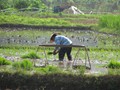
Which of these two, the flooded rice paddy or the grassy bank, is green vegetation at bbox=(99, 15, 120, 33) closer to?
the flooded rice paddy

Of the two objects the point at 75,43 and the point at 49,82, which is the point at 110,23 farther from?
the point at 49,82

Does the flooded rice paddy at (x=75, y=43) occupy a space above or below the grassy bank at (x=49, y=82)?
below

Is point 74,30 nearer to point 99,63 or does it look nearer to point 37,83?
point 99,63

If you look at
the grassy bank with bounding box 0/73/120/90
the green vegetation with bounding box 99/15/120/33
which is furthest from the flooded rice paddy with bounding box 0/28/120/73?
the grassy bank with bounding box 0/73/120/90

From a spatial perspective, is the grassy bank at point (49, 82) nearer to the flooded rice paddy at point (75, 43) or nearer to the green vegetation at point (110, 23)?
the flooded rice paddy at point (75, 43)

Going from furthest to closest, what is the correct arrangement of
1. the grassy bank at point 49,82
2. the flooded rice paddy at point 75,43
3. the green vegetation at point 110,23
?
the green vegetation at point 110,23
the flooded rice paddy at point 75,43
the grassy bank at point 49,82

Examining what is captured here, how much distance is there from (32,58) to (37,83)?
3523mm

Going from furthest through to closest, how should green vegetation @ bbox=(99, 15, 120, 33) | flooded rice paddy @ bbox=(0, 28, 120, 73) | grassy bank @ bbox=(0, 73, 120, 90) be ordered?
1. green vegetation @ bbox=(99, 15, 120, 33)
2. flooded rice paddy @ bbox=(0, 28, 120, 73)
3. grassy bank @ bbox=(0, 73, 120, 90)

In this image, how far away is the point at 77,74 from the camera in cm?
1034

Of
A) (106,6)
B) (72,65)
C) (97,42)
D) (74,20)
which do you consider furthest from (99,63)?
(106,6)

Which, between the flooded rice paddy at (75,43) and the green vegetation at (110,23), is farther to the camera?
the green vegetation at (110,23)

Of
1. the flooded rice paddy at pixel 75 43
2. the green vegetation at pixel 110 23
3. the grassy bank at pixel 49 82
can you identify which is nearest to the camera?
the grassy bank at pixel 49 82

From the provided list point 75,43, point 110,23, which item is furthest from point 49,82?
point 110,23

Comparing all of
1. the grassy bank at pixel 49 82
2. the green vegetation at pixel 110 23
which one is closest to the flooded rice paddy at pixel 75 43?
the green vegetation at pixel 110 23
